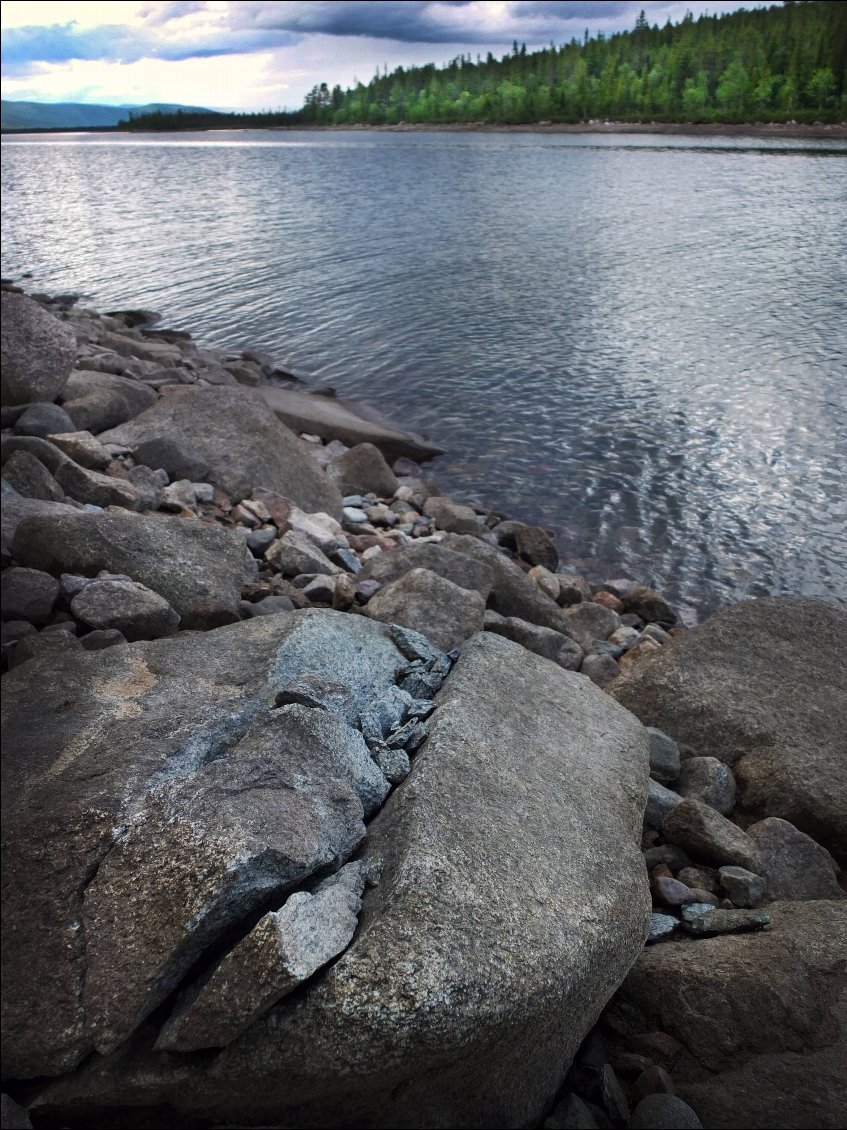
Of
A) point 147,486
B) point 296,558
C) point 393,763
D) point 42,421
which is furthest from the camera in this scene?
point 42,421

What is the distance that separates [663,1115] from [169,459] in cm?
681

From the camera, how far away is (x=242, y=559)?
559cm

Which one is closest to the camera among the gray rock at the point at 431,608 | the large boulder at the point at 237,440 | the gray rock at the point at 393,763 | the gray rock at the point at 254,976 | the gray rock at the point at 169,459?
the gray rock at the point at 254,976

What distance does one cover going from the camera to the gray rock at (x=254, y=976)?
2189mm

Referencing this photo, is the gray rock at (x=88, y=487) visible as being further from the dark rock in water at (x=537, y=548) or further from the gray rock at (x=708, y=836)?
the gray rock at (x=708, y=836)

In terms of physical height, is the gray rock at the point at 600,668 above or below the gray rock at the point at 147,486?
below

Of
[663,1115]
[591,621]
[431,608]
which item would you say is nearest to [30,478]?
[431,608]

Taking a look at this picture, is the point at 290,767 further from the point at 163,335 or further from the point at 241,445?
the point at 163,335

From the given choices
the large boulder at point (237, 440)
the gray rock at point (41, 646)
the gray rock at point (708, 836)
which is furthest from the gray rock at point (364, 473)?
the gray rock at point (708, 836)

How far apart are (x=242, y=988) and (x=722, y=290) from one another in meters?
11.8

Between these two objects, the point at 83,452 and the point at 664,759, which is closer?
the point at 664,759

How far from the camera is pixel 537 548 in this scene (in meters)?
8.56

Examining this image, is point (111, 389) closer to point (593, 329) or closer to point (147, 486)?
point (147, 486)

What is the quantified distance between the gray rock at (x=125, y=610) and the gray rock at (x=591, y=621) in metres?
3.65
